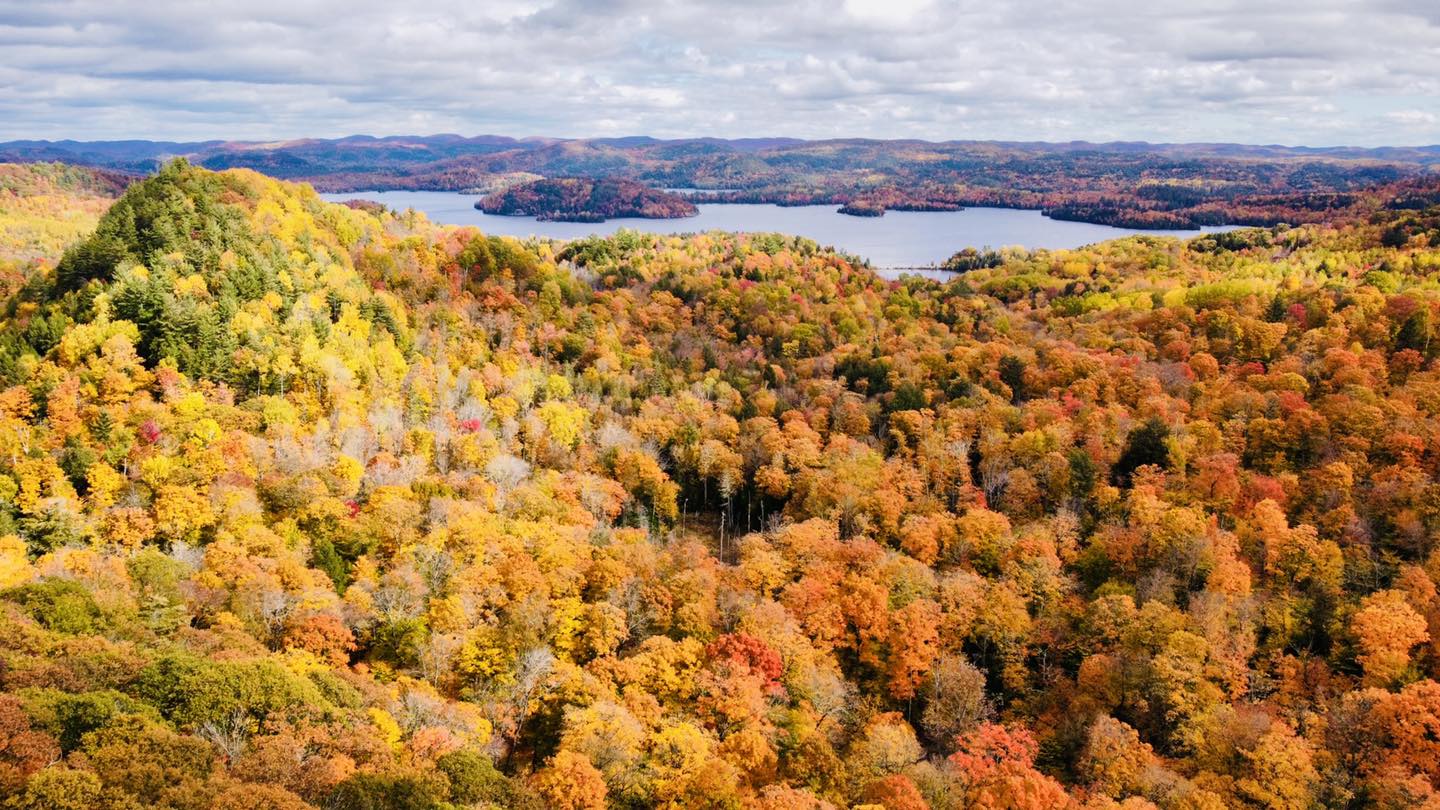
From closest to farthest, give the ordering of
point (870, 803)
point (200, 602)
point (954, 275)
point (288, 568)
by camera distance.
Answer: point (870, 803)
point (200, 602)
point (288, 568)
point (954, 275)

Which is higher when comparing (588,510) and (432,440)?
(432,440)

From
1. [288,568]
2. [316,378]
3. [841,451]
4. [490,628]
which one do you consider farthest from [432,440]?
[841,451]

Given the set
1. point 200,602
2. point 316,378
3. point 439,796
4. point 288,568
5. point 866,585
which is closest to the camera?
point 439,796

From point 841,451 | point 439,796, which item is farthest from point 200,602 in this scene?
point 841,451

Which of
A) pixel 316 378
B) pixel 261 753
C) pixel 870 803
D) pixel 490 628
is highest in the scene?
pixel 316 378

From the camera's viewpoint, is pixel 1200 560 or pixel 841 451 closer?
pixel 1200 560

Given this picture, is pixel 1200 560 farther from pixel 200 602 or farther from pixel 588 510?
pixel 200 602

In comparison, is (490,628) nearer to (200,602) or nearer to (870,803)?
(200,602)
